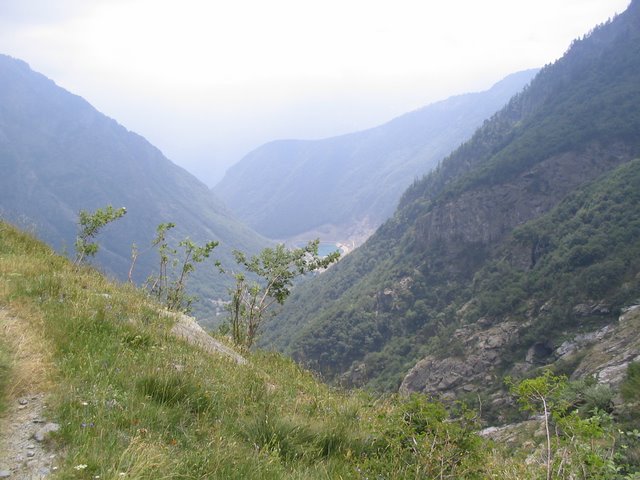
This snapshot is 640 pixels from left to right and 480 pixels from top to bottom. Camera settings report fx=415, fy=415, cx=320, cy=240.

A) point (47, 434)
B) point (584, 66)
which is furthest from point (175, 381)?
point (584, 66)

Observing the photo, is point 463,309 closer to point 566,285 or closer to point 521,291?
point 521,291

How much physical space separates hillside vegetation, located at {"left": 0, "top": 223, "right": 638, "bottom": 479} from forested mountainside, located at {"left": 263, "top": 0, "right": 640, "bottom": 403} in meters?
41.2

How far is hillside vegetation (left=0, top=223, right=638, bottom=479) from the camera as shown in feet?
10.5

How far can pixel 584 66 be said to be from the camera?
173 metres

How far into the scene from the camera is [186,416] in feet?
13.2

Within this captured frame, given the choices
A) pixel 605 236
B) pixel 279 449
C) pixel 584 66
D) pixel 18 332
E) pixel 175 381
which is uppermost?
pixel 584 66

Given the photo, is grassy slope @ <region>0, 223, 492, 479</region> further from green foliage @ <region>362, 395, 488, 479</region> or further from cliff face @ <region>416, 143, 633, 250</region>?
cliff face @ <region>416, 143, 633, 250</region>

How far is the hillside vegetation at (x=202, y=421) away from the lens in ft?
10.5

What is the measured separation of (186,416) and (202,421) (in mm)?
163

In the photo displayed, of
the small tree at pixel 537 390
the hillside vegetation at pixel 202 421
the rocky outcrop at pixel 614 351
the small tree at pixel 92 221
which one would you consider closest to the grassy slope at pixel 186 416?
the hillside vegetation at pixel 202 421

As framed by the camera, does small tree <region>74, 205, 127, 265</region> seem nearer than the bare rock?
No

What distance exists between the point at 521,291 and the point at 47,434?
91.7m

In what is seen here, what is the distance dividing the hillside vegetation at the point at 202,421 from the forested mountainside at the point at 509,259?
→ 1621 inches

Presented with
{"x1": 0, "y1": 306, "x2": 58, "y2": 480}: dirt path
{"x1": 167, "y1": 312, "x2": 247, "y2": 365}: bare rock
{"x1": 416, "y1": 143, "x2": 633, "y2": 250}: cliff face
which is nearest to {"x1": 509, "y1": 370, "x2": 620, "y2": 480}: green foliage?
{"x1": 0, "y1": 306, "x2": 58, "y2": 480}: dirt path
